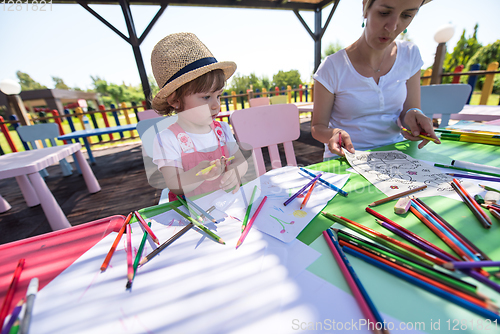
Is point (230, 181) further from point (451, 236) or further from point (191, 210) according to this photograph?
point (451, 236)

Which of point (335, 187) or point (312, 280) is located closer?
point (312, 280)

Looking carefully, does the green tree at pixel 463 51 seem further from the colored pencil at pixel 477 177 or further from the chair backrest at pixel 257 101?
the colored pencil at pixel 477 177

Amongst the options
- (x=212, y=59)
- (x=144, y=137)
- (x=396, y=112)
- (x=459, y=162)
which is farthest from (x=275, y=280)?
(x=144, y=137)

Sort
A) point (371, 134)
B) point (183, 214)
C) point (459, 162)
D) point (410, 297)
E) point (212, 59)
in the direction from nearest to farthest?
point (410, 297) < point (183, 214) < point (459, 162) < point (212, 59) < point (371, 134)

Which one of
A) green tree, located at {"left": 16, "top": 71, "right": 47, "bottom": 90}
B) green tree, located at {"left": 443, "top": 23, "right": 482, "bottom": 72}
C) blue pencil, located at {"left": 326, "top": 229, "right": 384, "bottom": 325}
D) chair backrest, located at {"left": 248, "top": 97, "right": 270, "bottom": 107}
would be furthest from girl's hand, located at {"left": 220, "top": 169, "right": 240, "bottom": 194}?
green tree, located at {"left": 16, "top": 71, "right": 47, "bottom": 90}

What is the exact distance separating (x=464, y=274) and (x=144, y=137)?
5.30ft

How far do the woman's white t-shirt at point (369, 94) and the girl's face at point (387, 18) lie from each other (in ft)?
0.50

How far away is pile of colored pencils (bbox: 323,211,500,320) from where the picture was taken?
26 cm

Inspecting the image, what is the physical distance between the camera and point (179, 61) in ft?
2.60

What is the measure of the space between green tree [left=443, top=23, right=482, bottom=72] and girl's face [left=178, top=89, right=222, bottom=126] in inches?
665

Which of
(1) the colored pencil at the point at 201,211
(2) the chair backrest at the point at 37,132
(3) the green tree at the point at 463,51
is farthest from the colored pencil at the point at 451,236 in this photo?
(3) the green tree at the point at 463,51

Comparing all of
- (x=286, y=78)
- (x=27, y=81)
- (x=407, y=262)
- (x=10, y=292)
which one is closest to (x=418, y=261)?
(x=407, y=262)

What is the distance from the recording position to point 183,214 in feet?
1.77

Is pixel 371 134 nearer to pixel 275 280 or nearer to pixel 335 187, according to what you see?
pixel 335 187
